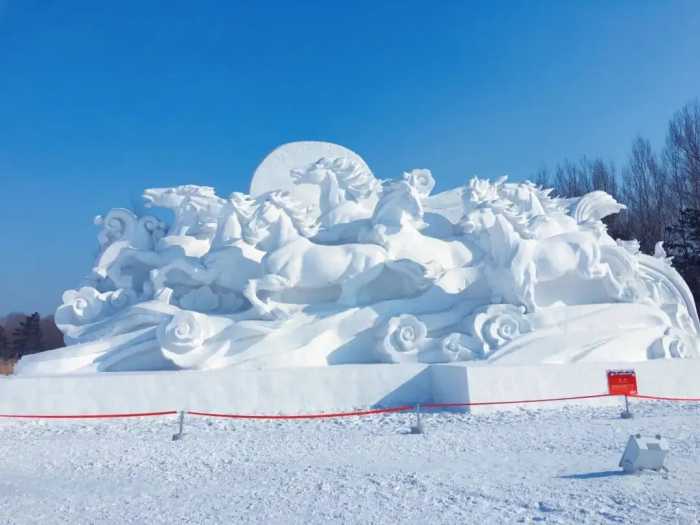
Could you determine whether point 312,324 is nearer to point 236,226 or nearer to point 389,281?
point 389,281

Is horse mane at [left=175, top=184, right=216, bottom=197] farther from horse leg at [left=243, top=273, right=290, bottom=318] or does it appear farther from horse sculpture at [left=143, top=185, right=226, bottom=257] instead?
horse leg at [left=243, top=273, right=290, bottom=318]

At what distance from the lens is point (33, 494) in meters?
4.37

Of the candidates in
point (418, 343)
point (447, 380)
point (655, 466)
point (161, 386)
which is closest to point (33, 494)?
point (161, 386)

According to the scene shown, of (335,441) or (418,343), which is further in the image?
(418,343)

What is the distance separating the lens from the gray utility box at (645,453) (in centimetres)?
408

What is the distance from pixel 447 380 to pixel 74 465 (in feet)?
14.5

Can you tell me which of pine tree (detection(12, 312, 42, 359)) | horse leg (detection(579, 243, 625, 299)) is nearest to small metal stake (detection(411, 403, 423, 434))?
horse leg (detection(579, 243, 625, 299))

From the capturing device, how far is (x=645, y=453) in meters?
4.10

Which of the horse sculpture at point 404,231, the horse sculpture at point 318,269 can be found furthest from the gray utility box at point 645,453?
the horse sculpture at point 404,231

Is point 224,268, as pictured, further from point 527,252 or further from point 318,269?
point 527,252

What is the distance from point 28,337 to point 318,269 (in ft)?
67.8

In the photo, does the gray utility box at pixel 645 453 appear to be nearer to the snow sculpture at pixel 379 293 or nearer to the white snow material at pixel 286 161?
the snow sculpture at pixel 379 293

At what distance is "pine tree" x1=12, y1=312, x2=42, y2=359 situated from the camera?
24984 millimetres

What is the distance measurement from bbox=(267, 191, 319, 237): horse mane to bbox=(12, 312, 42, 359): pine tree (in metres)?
19.3
